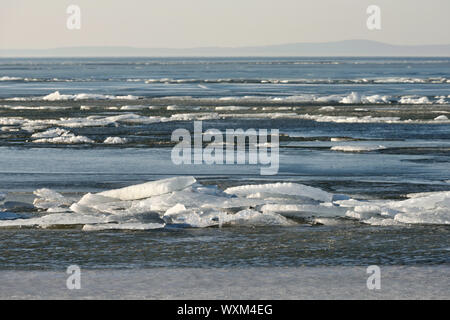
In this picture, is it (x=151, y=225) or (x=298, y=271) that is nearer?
(x=298, y=271)

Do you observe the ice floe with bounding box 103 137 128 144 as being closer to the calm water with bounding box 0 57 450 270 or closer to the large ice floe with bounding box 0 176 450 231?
the calm water with bounding box 0 57 450 270

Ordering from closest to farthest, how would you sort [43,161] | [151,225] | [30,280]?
1. [30,280]
2. [151,225]
3. [43,161]

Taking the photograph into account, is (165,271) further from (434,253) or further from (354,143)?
(354,143)

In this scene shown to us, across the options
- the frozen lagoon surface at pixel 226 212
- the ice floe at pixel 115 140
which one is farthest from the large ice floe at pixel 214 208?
the ice floe at pixel 115 140

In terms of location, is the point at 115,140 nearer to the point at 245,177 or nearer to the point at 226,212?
the point at 245,177

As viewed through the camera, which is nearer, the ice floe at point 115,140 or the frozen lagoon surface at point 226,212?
the frozen lagoon surface at point 226,212

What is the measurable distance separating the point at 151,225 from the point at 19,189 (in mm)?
4053

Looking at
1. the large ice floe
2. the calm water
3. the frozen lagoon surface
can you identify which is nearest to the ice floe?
the frozen lagoon surface

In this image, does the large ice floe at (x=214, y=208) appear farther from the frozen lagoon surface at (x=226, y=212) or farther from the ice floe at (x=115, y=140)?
the ice floe at (x=115, y=140)

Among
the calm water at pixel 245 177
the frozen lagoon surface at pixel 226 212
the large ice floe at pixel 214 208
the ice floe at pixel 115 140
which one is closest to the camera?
the frozen lagoon surface at pixel 226 212

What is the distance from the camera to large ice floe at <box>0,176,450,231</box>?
34.5ft

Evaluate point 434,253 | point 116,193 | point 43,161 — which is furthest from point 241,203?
point 43,161

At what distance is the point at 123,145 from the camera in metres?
20.8

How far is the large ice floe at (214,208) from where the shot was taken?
1052 cm
